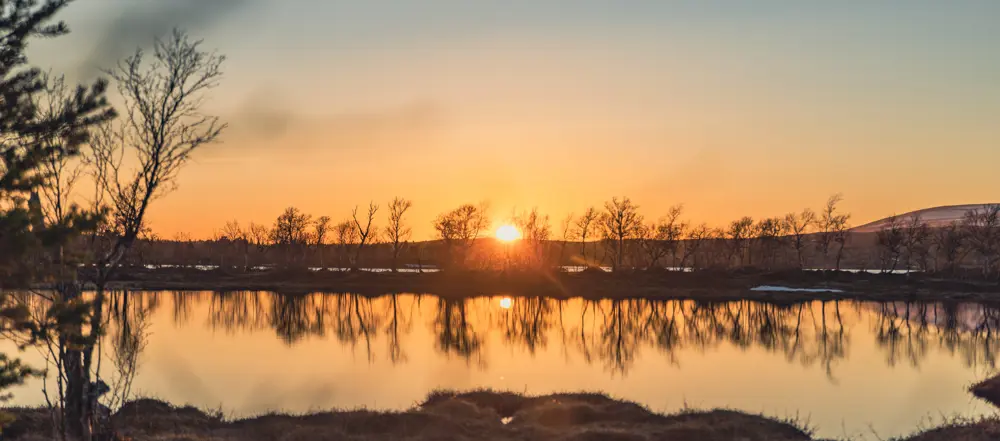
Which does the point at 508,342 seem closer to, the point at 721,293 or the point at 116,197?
the point at 116,197

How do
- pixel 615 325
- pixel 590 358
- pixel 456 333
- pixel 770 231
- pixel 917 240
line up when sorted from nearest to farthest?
pixel 590 358 < pixel 456 333 < pixel 615 325 < pixel 917 240 < pixel 770 231

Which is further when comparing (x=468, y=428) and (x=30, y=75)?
(x=468, y=428)

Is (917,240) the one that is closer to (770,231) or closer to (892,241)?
(892,241)

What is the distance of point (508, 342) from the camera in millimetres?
45594

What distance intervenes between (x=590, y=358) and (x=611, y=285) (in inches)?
2200

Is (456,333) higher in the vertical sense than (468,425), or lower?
lower

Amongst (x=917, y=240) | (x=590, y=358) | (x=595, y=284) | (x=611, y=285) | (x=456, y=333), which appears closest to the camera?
(x=590, y=358)

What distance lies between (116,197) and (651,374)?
84.6 ft

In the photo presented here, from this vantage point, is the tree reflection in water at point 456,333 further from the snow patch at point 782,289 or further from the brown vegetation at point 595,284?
the snow patch at point 782,289

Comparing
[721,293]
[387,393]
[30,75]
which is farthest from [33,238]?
[721,293]

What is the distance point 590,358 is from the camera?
3894 centimetres

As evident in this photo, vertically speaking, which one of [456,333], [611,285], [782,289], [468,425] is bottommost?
[456,333]

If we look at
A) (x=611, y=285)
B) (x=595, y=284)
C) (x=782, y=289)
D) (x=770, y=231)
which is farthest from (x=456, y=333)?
(x=770, y=231)

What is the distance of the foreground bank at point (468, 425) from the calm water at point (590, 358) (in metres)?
2.51
